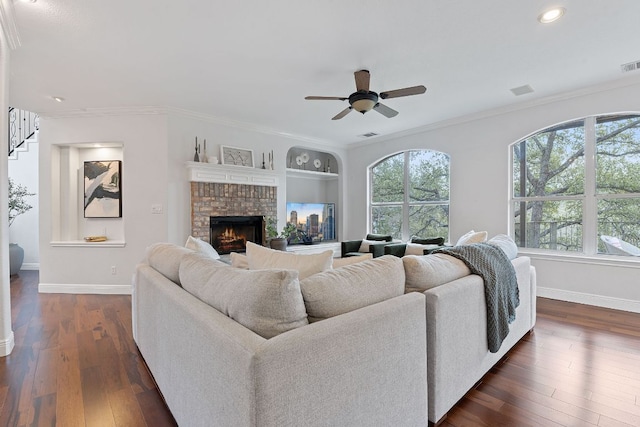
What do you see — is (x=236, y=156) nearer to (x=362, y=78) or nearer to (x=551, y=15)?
(x=362, y=78)

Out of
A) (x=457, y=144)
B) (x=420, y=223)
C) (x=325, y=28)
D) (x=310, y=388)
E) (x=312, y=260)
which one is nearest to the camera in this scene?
(x=310, y=388)

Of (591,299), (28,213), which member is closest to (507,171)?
(591,299)

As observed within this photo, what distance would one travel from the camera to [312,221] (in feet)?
21.1

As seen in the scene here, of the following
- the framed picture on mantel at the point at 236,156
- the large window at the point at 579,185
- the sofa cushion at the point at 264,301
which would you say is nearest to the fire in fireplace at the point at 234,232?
the framed picture on mantel at the point at 236,156

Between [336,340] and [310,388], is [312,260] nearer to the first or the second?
[336,340]

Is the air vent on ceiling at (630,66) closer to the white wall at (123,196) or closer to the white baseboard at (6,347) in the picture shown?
the white wall at (123,196)

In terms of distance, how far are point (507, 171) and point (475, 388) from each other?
345 centimetres

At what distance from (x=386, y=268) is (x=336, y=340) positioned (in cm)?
55

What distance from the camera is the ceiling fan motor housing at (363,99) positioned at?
9.93ft

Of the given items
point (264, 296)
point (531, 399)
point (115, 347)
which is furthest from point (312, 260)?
point (115, 347)

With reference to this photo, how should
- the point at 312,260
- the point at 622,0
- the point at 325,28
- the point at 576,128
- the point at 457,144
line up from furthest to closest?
the point at 457,144
the point at 576,128
the point at 325,28
the point at 622,0
the point at 312,260

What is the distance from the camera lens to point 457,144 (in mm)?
4973

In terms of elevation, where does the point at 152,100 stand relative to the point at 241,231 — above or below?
above

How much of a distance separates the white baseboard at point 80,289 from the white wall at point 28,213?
2.24 meters
